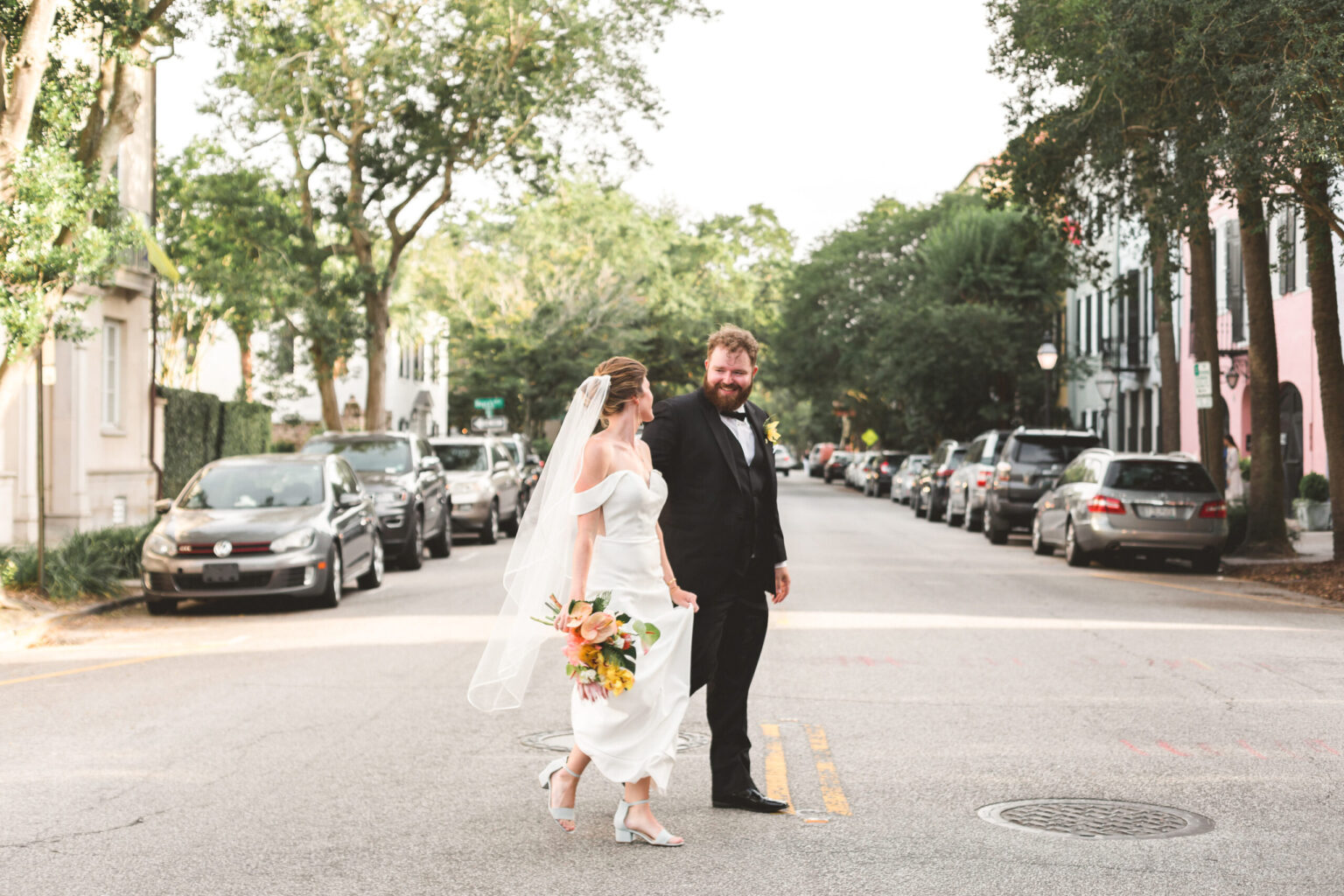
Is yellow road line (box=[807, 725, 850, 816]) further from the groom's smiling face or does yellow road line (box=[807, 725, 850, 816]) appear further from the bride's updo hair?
the bride's updo hair

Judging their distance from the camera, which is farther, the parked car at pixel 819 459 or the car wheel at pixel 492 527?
the parked car at pixel 819 459

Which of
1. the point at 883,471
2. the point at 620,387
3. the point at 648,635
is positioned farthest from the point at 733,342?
the point at 883,471

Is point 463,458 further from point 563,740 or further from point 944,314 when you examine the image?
point 944,314

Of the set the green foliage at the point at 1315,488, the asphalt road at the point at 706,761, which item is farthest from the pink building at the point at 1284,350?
the asphalt road at the point at 706,761

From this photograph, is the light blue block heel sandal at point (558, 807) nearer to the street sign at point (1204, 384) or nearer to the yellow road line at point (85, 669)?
the yellow road line at point (85, 669)

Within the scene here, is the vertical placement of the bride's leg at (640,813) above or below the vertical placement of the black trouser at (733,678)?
below

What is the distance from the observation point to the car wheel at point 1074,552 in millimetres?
20748

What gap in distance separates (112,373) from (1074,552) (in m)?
16.9

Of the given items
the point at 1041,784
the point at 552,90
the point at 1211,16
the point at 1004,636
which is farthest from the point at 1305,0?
the point at 552,90

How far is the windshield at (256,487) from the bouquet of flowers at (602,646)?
10.4 meters

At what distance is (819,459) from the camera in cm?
7369

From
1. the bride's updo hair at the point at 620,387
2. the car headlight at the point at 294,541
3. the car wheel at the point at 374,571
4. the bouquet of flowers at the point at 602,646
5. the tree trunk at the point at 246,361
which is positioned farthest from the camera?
the tree trunk at the point at 246,361

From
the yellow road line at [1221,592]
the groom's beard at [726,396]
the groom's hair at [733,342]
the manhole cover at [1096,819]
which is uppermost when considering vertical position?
the groom's hair at [733,342]

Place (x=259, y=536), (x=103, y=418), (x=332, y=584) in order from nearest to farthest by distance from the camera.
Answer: (x=259, y=536) → (x=332, y=584) → (x=103, y=418)
